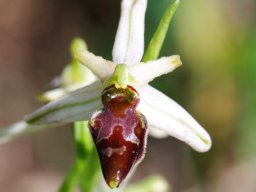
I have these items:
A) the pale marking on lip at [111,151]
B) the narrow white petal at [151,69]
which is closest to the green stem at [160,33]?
the narrow white petal at [151,69]

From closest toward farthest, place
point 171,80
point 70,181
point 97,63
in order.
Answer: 1. point 97,63
2. point 70,181
3. point 171,80

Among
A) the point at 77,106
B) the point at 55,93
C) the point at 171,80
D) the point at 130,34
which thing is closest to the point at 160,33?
the point at 130,34

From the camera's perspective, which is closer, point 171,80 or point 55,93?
point 55,93

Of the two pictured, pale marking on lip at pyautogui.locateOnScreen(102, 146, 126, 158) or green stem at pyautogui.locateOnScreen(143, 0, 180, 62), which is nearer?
pale marking on lip at pyautogui.locateOnScreen(102, 146, 126, 158)

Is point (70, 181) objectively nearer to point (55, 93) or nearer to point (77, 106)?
point (55, 93)

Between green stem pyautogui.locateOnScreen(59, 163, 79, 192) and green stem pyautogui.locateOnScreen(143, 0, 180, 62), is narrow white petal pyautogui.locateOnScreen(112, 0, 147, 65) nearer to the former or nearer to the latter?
green stem pyautogui.locateOnScreen(143, 0, 180, 62)

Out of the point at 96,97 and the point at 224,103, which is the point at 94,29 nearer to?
the point at 224,103

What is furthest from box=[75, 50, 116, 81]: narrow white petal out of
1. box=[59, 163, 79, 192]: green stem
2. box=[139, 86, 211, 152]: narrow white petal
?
box=[59, 163, 79, 192]: green stem
